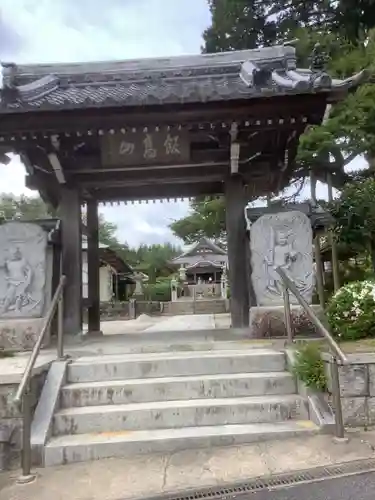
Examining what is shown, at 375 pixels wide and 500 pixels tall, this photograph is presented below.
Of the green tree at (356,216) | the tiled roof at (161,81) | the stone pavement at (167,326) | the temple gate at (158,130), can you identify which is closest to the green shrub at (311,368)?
the temple gate at (158,130)

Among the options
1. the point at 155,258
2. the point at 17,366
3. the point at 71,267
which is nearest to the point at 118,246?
the point at 155,258

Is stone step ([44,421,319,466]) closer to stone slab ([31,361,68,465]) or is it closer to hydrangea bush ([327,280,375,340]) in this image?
stone slab ([31,361,68,465])

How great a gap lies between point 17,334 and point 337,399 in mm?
3775

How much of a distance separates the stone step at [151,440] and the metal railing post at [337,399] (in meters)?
0.17

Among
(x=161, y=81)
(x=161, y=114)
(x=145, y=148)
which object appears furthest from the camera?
(x=161, y=81)

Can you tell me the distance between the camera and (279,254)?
17.9ft

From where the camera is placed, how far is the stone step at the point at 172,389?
3.83 meters

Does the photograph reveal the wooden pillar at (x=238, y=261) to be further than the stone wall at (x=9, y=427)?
Yes

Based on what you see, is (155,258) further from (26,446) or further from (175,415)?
(26,446)

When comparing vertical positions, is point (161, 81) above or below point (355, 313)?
above

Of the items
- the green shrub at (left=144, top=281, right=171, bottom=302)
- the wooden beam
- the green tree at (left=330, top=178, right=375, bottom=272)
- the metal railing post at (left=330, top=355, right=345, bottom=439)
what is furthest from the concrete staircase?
the green shrub at (left=144, top=281, right=171, bottom=302)

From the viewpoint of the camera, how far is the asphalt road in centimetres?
247

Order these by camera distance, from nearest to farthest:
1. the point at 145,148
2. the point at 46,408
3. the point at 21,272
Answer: the point at 46,408, the point at 21,272, the point at 145,148

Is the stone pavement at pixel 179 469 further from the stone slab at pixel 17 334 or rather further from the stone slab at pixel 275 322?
the stone slab at pixel 17 334
